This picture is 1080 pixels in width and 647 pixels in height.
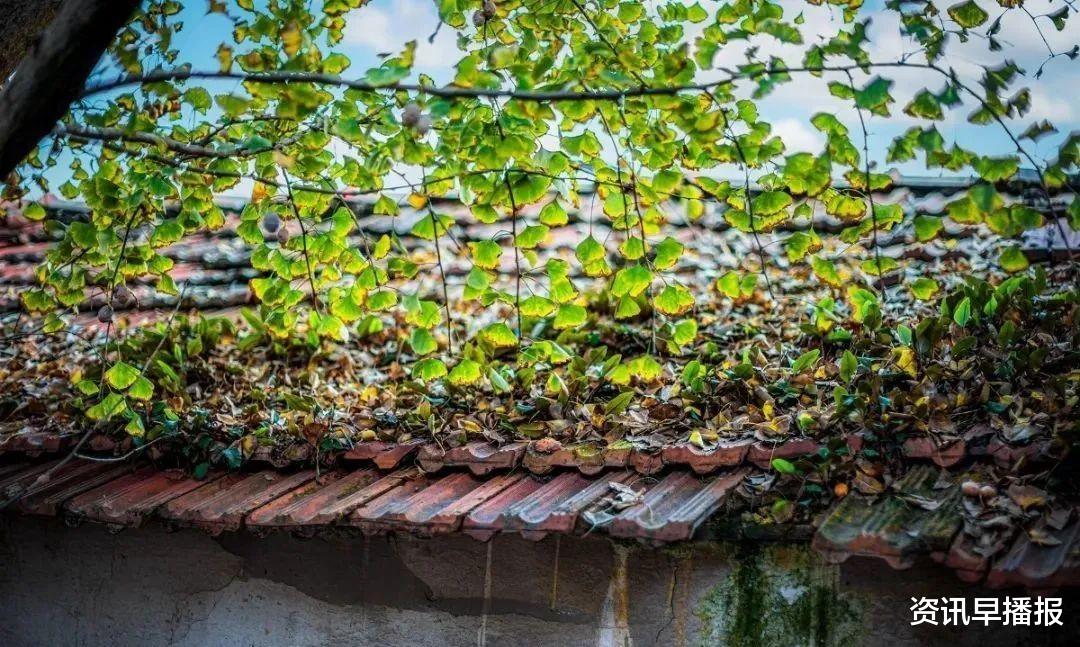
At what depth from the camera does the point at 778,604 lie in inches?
97.9

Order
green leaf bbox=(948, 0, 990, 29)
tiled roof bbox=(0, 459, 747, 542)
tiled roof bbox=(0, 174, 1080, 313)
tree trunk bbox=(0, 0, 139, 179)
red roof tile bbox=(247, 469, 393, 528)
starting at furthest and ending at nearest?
tiled roof bbox=(0, 174, 1080, 313)
red roof tile bbox=(247, 469, 393, 528)
green leaf bbox=(948, 0, 990, 29)
tiled roof bbox=(0, 459, 747, 542)
tree trunk bbox=(0, 0, 139, 179)

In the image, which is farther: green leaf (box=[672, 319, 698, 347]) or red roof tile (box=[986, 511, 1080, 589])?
green leaf (box=[672, 319, 698, 347])

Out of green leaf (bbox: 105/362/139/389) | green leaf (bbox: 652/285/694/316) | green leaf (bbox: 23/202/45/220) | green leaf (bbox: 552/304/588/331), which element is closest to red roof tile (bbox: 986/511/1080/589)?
green leaf (bbox: 652/285/694/316)

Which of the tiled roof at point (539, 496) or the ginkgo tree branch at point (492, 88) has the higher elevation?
the ginkgo tree branch at point (492, 88)

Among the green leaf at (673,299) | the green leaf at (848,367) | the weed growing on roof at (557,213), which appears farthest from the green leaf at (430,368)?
the green leaf at (848,367)

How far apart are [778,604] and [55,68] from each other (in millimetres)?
2562

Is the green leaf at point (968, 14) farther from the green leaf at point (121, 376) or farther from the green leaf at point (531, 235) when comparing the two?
the green leaf at point (121, 376)

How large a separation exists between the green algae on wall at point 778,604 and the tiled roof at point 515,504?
9.6 inches

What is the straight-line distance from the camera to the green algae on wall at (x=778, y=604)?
2441mm

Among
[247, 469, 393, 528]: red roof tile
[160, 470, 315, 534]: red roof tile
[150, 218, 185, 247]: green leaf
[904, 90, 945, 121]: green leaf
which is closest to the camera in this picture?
[904, 90, 945, 121]: green leaf

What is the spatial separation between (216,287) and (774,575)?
3.75 meters

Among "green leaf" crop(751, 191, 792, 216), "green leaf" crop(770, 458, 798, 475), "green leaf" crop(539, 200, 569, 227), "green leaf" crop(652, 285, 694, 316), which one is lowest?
"green leaf" crop(770, 458, 798, 475)

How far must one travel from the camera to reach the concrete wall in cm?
244

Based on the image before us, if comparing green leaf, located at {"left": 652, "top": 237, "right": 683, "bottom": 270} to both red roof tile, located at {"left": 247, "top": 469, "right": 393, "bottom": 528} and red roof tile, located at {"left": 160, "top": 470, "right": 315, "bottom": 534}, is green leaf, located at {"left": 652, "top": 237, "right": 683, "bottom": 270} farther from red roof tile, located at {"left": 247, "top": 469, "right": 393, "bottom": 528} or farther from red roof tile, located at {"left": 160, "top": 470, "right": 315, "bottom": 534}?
red roof tile, located at {"left": 160, "top": 470, "right": 315, "bottom": 534}
